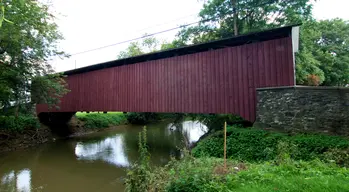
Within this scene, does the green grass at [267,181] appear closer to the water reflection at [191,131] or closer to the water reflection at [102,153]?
the water reflection at [102,153]

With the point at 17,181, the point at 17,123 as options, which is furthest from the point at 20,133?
the point at 17,181

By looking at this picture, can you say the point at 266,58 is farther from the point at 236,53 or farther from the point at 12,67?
the point at 12,67

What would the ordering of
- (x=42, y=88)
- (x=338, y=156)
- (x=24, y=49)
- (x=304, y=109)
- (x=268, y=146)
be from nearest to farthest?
(x=338, y=156) < (x=268, y=146) < (x=304, y=109) < (x=24, y=49) < (x=42, y=88)

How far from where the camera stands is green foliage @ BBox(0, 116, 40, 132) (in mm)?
10000

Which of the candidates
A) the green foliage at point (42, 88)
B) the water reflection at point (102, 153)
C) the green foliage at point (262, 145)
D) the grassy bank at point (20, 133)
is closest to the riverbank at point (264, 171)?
the green foliage at point (262, 145)

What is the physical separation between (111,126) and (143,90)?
964 centimetres

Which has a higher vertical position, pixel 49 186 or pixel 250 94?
pixel 250 94

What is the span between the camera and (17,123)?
10.5 meters

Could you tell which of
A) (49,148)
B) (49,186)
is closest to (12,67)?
(49,148)

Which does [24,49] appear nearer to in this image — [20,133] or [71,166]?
[20,133]

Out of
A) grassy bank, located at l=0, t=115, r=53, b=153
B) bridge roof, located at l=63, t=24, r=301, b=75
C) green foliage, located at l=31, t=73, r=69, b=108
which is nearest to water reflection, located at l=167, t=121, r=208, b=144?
bridge roof, located at l=63, t=24, r=301, b=75

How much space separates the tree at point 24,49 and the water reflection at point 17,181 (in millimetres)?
3988

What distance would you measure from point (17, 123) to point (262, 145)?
1248 cm

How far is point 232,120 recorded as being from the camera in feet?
25.6
